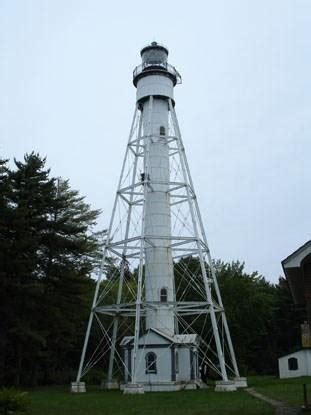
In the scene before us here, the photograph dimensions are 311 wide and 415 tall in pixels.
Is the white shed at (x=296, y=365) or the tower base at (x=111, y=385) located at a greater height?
the white shed at (x=296, y=365)

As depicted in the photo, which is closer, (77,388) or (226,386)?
(226,386)

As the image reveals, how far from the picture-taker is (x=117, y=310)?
27578 millimetres

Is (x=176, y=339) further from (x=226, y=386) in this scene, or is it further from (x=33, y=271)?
(x=33, y=271)

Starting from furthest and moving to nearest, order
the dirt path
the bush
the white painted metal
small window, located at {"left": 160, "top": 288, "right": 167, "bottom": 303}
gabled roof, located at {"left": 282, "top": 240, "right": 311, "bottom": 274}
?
1. the white painted metal
2. small window, located at {"left": 160, "top": 288, "right": 167, "bottom": 303}
3. the dirt path
4. the bush
5. gabled roof, located at {"left": 282, "top": 240, "right": 311, "bottom": 274}

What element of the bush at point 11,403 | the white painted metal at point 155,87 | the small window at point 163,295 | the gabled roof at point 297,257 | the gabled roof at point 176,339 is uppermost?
the white painted metal at point 155,87

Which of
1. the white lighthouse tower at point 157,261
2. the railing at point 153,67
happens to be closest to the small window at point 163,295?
the white lighthouse tower at point 157,261

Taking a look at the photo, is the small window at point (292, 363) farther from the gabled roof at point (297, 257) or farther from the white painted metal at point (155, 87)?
the gabled roof at point (297, 257)

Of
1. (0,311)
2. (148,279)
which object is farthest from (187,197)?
(0,311)

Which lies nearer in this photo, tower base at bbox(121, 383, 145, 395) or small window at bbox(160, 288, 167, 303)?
tower base at bbox(121, 383, 145, 395)

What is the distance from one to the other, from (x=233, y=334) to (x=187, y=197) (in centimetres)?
2263

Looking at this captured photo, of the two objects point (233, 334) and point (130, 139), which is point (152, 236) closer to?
point (130, 139)

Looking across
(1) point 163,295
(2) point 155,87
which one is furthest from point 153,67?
(1) point 163,295

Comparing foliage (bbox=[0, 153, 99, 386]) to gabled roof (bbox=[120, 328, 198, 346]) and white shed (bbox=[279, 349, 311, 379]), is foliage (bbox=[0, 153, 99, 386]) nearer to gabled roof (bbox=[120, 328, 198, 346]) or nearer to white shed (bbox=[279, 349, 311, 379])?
gabled roof (bbox=[120, 328, 198, 346])

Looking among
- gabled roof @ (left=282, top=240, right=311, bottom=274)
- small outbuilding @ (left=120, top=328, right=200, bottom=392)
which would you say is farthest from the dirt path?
small outbuilding @ (left=120, top=328, right=200, bottom=392)
